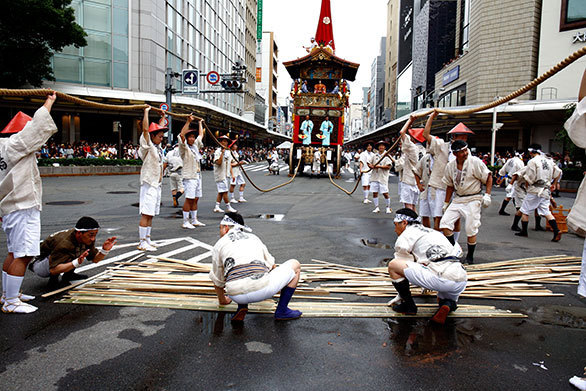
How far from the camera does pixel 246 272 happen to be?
380 centimetres

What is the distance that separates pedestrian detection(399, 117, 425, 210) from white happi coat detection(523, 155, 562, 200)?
2.34 m

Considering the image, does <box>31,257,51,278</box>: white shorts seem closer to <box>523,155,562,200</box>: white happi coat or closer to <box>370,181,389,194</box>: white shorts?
<box>523,155,562,200</box>: white happi coat

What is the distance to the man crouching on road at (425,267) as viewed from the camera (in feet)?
13.0

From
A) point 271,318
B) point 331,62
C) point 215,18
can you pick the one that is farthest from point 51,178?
point 215,18

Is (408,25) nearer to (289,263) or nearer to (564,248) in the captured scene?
(564,248)

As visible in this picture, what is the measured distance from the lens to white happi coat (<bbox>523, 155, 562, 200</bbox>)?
8992mm

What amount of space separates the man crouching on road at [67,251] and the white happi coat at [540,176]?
8.68 meters

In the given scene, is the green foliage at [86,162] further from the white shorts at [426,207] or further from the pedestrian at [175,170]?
the white shorts at [426,207]

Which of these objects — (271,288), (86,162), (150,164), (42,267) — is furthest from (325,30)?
(271,288)

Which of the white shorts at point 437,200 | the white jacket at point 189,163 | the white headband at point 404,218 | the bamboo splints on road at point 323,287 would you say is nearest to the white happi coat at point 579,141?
the white headband at point 404,218

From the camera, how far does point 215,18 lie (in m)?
51.2

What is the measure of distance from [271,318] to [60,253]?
2.67 m

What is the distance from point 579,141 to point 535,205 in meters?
6.66

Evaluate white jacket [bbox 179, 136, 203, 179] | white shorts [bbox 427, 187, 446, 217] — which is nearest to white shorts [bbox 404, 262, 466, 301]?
white shorts [bbox 427, 187, 446, 217]
